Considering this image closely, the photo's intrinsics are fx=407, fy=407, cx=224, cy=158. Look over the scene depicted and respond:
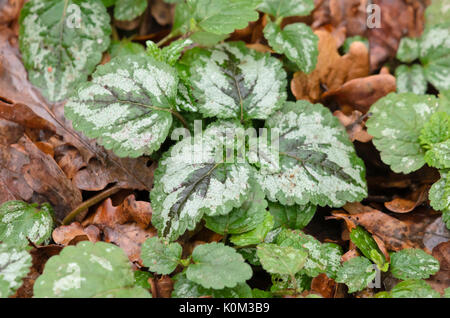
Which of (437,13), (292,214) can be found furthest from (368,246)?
(437,13)

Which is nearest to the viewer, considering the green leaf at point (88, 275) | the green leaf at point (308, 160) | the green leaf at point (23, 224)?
the green leaf at point (88, 275)

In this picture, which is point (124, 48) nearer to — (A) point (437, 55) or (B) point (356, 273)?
(B) point (356, 273)

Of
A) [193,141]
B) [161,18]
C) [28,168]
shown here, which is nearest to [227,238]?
[193,141]

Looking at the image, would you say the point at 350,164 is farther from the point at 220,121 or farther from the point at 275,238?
the point at 220,121

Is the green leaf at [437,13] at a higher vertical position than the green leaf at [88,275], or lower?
higher

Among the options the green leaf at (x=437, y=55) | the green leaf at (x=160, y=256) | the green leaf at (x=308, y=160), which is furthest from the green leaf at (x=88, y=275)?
the green leaf at (x=437, y=55)

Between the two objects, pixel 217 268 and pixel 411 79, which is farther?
pixel 411 79

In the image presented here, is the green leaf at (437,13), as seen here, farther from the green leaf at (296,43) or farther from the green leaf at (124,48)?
the green leaf at (124,48)

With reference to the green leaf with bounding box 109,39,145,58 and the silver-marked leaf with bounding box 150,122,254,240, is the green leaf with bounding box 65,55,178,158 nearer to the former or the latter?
the silver-marked leaf with bounding box 150,122,254,240
